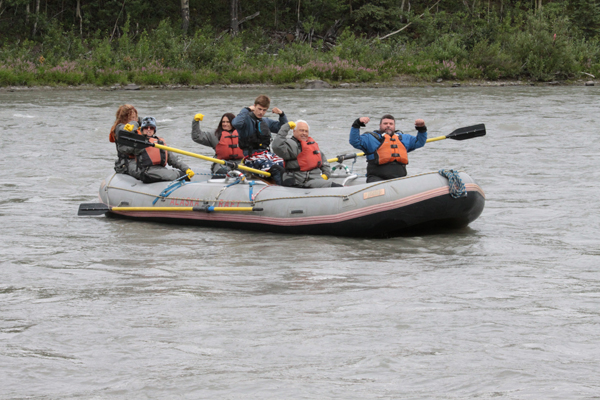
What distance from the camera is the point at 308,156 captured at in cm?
697

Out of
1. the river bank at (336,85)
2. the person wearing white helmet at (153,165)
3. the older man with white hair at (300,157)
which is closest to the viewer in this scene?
the older man with white hair at (300,157)

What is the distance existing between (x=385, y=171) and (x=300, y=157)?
76 cm

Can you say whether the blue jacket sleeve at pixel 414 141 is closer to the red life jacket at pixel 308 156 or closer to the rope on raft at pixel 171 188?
the red life jacket at pixel 308 156

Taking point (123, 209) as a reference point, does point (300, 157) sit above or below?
above

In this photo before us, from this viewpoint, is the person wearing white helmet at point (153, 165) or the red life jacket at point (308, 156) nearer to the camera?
the red life jacket at point (308, 156)

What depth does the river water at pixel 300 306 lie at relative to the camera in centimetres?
364

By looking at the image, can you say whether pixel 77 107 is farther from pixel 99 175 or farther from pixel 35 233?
pixel 35 233

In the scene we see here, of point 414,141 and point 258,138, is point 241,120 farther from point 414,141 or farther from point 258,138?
point 414,141

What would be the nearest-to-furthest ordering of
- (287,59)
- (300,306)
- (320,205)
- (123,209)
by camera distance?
(300,306), (320,205), (123,209), (287,59)

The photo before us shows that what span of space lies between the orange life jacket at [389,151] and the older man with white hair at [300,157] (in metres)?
0.48

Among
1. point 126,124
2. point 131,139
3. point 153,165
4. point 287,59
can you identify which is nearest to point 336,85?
point 287,59

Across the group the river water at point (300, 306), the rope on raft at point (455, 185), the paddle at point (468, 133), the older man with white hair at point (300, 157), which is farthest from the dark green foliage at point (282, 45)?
the rope on raft at point (455, 185)

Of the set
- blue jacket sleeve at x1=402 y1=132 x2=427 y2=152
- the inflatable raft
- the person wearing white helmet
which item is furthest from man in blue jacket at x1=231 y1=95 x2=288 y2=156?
blue jacket sleeve at x1=402 y1=132 x2=427 y2=152

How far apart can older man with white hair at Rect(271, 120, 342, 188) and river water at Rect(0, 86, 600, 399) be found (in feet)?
1.95
